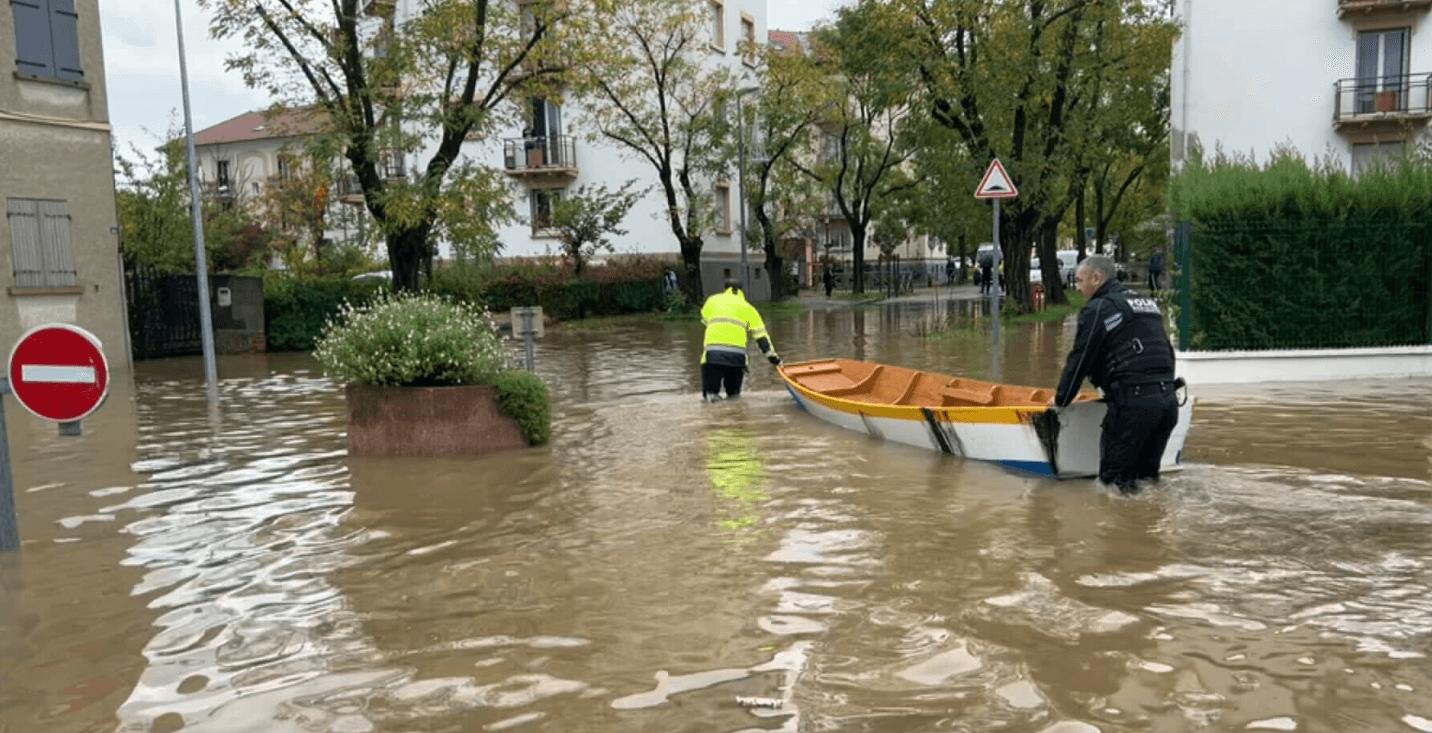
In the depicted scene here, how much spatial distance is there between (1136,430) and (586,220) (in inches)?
1218

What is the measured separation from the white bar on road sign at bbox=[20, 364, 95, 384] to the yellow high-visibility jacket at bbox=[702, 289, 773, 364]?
766 cm

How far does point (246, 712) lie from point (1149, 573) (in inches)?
183

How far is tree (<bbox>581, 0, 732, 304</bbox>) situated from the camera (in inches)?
1359

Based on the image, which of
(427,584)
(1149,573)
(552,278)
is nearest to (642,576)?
(427,584)

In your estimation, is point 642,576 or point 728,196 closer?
point 642,576

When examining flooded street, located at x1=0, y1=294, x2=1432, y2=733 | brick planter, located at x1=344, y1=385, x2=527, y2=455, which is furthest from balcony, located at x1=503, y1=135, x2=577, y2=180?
brick planter, located at x1=344, y1=385, x2=527, y2=455

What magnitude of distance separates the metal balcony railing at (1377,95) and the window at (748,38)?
68.5ft

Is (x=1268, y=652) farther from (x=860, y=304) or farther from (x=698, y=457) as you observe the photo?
(x=860, y=304)

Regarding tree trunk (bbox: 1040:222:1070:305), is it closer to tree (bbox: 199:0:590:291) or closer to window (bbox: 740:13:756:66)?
window (bbox: 740:13:756:66)

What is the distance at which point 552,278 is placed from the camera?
116 ft

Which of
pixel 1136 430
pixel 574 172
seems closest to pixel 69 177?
pixel 1136 430

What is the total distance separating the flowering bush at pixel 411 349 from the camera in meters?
10.2

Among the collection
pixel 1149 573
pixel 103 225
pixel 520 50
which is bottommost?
pixel 1149 573

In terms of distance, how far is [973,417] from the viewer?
9008mm
